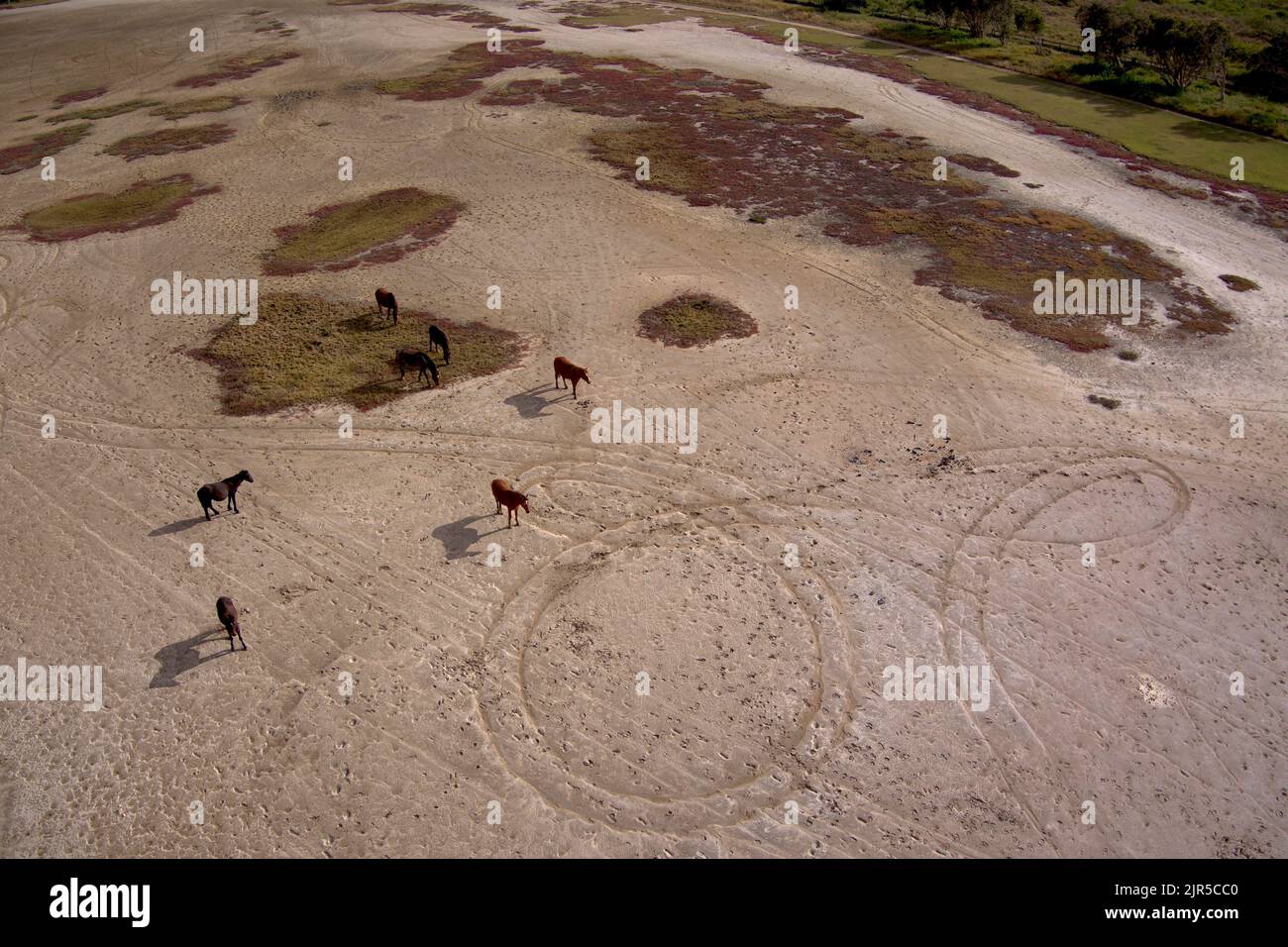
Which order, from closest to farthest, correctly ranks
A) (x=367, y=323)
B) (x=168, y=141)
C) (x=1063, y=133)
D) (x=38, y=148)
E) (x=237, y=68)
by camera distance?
(x=367, y=323), (x=38, y=148), (x=168, y=141), (x=1063, y=133), (x=237, y=68)

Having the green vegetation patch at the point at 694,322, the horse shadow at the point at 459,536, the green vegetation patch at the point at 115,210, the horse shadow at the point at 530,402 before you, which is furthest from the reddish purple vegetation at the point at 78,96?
the horse shadow at the point at 459,536

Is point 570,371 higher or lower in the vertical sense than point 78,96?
lower

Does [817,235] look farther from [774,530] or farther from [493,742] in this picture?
[493,742]

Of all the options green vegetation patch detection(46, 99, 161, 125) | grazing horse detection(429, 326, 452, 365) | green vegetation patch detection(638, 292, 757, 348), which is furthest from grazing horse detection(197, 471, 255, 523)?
green vegetation patch detection(46, 99, 161, 125)

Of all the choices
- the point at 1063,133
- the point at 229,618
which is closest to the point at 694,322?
the point at 229,618

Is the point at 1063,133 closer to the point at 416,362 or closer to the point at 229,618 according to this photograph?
the point at 416,362
